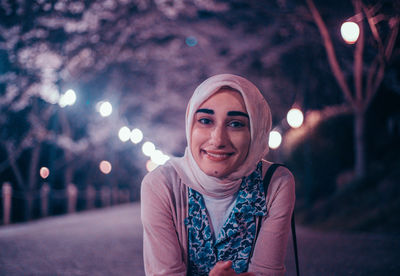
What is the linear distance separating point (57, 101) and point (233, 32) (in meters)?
7.28

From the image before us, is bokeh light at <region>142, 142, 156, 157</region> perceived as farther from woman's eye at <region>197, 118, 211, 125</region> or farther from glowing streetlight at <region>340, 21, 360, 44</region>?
woman's eye at <region>197, 118, 211, 125</region>

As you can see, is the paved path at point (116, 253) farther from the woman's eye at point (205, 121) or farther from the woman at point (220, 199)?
the woman's eye at point (205, 121)

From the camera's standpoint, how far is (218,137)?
7.29 ft

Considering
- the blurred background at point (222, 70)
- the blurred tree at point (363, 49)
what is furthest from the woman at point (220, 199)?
the blurred tree at point (363, 49)

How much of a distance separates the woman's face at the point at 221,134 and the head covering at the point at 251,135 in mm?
32

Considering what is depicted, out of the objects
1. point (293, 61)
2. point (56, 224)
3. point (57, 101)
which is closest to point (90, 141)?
point (57, 101)

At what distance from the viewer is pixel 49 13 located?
35.1 ft

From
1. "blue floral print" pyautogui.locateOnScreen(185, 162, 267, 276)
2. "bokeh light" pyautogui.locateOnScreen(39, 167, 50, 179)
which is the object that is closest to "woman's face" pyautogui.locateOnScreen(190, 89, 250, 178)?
"blue floral print" pyautogui.locateOnScreen(185, 162, 267, 276)

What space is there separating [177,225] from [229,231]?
29cm

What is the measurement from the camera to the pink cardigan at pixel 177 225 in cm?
229

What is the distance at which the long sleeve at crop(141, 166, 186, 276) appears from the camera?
229 cm

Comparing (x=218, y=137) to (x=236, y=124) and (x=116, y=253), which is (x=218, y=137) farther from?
(x=116, y=253)

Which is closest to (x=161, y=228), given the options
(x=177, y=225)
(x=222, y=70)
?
(x=177, y=225)

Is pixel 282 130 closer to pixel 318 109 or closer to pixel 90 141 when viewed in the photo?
pixel 318 109
